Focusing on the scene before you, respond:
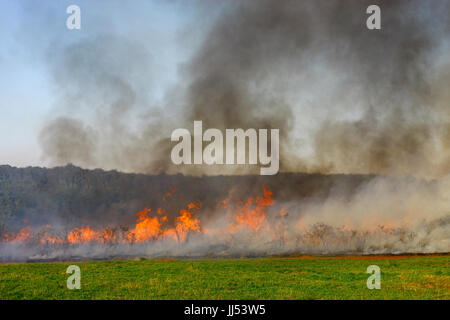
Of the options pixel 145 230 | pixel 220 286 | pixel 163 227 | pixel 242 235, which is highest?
pixel 163 227

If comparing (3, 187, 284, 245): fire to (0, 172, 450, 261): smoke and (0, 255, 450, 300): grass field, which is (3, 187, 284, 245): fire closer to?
(0, 172, 450, 261): smoke

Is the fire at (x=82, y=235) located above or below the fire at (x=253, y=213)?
below

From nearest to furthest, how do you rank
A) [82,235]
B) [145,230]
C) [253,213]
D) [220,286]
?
[220,286] < [145,230] < [253,213] < [82,235]

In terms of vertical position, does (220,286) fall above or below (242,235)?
below

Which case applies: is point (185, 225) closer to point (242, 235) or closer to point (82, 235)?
point (242, 235)

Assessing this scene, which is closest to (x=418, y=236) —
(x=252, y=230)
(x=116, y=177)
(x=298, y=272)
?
(x=252, y=230)

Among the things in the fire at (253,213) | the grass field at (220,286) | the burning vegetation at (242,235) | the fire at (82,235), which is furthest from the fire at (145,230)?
the grass field at (220,286)

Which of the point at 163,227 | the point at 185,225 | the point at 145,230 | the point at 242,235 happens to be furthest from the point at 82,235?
the point at 242,235

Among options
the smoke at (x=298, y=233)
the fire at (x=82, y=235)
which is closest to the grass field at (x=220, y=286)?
the smoke at (x=298, y=233)

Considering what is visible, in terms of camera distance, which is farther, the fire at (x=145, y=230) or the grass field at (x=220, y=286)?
the fire at (x=145, y=230)

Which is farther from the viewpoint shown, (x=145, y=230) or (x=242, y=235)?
(x=145, y=230)

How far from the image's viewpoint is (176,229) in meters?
95.8

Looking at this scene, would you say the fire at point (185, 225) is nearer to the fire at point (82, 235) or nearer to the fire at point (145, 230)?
the fire at point (145, 230)
